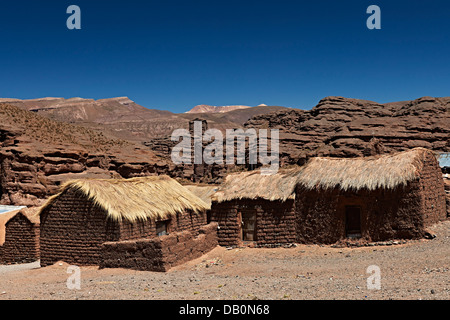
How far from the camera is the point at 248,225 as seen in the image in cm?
1700

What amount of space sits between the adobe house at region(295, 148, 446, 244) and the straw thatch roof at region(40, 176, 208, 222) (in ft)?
15.7

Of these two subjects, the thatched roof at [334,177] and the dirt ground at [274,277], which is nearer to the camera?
the dirt ground at [274,277]

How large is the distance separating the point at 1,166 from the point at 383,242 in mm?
25887

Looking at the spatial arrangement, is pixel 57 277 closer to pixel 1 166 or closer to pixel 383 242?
pixel 383 242

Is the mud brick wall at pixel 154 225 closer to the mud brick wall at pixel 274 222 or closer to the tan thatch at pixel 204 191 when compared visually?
the tan thatch at pixel 204 191

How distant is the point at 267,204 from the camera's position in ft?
53.9

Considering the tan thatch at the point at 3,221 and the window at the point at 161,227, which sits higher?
the window at the point at 161,227

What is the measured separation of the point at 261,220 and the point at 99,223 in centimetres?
611

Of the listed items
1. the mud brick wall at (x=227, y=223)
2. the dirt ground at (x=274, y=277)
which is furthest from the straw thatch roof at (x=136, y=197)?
the dirt ground at (x=274, y=277)

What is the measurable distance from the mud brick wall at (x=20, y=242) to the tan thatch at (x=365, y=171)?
1139cm

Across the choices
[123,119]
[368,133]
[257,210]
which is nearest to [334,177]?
[257,210]

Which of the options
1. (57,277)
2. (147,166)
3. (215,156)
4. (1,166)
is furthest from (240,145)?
(57,277)

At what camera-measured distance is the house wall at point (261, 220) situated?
637 inches

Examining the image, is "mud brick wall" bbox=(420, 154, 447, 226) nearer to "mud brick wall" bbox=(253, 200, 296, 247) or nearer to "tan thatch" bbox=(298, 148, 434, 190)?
"tan thatch" bbox=(298, 148, 434, 190)
